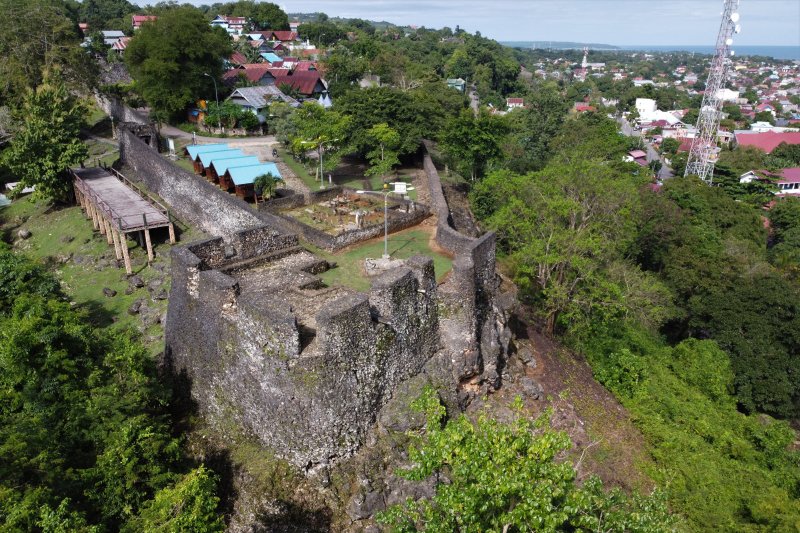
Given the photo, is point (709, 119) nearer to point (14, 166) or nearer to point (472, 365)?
point (472, 365)

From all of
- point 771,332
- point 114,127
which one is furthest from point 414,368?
point 114,127

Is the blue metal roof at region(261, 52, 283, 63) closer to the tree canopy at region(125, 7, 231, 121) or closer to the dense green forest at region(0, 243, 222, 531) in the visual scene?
the tree canopy at region(125, 7, 231, 121)

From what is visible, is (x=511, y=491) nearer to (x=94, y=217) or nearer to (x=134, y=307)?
(x=134, y=307)

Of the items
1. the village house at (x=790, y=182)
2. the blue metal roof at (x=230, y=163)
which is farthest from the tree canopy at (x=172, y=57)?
the village house at (x=790, y=182)

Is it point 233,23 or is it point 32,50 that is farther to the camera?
point 233,23

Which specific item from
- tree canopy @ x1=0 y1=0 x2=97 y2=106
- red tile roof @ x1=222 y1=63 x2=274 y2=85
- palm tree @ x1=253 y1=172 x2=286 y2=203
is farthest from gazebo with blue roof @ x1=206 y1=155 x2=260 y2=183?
red tile roof @ x1=222 y1=63 x2=274 y2=85

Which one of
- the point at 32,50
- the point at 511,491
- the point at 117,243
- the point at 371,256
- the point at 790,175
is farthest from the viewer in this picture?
the point at 790,175

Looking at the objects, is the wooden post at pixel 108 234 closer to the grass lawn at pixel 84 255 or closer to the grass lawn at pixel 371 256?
the grass lawn at pixel 84 255

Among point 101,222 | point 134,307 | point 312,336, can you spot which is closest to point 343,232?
point 312,336
